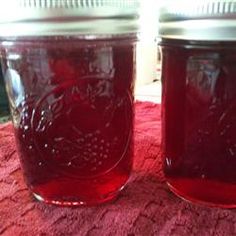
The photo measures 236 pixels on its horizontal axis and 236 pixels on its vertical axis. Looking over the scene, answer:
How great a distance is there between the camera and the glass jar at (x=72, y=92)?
0.95 feet

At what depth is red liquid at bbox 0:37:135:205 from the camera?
309 millimetres

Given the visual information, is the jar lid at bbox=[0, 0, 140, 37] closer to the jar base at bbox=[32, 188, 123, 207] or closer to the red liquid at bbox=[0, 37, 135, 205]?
the red liquid at bbox=[0, 37, 135, 205]

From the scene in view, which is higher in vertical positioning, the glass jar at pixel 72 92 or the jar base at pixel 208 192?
the glass jar at pixel 72 92

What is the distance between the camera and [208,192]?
33 centimetres

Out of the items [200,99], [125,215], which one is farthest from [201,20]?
[125,215]

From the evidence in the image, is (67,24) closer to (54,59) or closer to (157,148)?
(54,59)

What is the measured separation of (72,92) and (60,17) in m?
0.07

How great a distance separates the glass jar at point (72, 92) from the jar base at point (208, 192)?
6cm

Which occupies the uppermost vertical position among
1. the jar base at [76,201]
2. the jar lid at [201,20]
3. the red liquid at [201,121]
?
the jar lid at [201,20]

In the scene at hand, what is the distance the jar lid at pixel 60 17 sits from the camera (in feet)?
0.92

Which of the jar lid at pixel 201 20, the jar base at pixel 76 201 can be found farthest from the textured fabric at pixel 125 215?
the jar lid at pixel 201 20

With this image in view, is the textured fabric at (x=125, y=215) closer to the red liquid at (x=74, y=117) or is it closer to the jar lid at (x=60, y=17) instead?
the red liquid at (x=74, y=117)

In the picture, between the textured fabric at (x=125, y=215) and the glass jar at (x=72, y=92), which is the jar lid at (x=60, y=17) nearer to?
the glass jar at (x=72, y=92)

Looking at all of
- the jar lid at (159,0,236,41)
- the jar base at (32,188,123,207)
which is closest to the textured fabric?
the jar base at (32,188,123,207)
